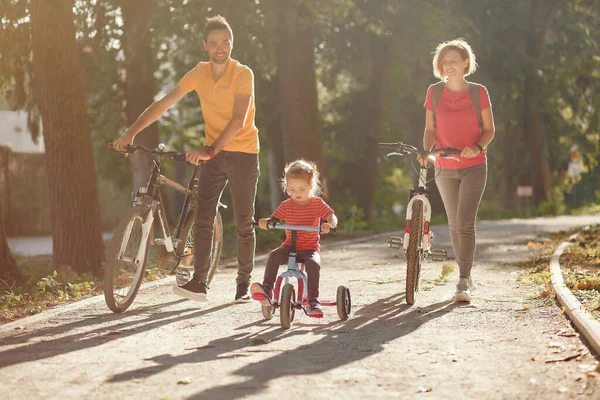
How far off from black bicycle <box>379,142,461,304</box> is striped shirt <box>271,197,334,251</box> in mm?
1007

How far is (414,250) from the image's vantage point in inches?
334

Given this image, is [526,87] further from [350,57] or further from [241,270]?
[241,270]

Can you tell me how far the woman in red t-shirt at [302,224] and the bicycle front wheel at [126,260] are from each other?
1.16m

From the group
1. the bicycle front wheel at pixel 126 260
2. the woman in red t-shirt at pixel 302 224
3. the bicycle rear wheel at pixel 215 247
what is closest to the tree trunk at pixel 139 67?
the bicycle rear wheel at pixel 215 247

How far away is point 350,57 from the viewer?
28625mm

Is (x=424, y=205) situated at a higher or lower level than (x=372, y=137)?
lower

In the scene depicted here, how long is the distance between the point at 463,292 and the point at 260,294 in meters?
2.12

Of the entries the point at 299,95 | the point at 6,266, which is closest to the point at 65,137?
the point at 6,266

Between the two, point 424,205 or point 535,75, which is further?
point 535,75

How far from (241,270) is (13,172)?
16430 mm

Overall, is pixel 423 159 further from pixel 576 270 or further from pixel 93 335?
pixel 93 335

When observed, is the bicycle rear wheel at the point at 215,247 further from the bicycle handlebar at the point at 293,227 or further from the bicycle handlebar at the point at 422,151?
the bicycle handlebar at the point at 293,227

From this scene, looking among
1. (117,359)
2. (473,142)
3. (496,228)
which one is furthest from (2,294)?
(496,228)

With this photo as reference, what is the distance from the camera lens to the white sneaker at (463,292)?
8.70 meters
